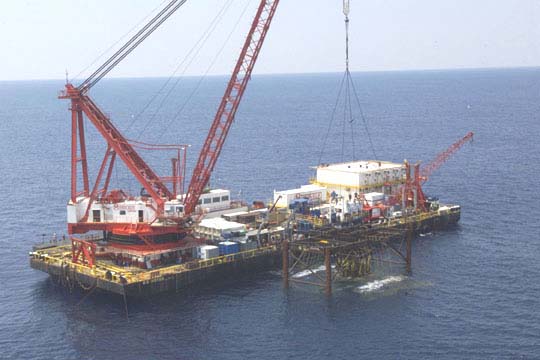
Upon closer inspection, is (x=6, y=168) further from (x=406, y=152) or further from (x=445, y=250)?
(x=445, y=250)

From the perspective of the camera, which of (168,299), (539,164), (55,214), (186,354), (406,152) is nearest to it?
(186,354)

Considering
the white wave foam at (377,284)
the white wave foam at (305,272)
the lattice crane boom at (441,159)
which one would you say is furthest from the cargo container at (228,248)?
the lattice crane boom at (441,159)

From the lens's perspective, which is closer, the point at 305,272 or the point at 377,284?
the point at 377,284

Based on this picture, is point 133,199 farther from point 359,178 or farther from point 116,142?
point 359,178

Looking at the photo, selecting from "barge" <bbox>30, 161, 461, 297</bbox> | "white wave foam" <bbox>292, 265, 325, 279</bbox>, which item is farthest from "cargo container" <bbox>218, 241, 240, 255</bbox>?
"white wave foam" <bbox>292, 265, 325, 279</bbox>

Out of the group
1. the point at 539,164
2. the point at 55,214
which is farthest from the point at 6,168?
the point at 539,164

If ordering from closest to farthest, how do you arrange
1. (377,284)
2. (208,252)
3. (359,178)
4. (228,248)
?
(377,284) < (208,252) < (228,248) < (359,178)

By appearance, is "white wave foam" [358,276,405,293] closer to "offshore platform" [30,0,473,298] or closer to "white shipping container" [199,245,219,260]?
"offshore platform" [30,0,473,298]

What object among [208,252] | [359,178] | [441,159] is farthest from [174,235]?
[441,159]

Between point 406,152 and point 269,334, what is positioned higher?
point 406,152
